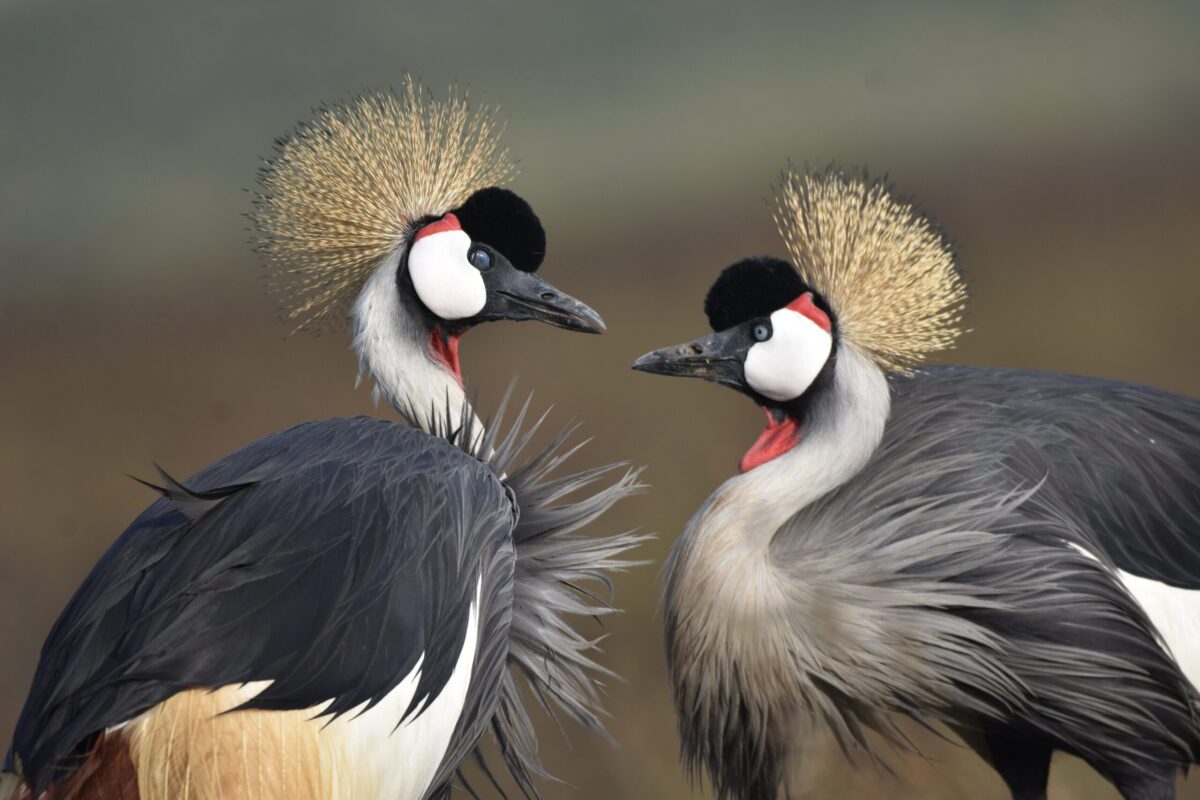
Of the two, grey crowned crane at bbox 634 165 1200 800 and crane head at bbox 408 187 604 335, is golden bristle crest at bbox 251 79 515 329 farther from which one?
grey crowned crane at bbox 634 165 1200 800

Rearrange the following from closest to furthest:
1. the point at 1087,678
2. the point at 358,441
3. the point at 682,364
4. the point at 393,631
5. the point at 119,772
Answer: the point at 119,772 < the point at 393,631 < the point at 358,441 < the point at 1087,678 < the point at 682,364

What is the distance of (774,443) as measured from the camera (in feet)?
7.92

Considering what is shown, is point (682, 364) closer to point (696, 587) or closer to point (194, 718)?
point (696, 587)

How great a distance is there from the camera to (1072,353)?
411 centimetres

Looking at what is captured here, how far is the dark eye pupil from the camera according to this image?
2295mm

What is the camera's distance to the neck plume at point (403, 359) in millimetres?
2227

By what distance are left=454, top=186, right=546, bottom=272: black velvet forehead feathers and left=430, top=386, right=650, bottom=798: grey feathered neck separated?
0.26 metres

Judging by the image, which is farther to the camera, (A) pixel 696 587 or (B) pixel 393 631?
(A) pixel 696 587

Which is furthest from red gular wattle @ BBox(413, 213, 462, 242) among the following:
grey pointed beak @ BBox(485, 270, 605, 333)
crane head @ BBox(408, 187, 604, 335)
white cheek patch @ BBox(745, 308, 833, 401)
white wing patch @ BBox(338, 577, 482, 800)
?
white wing patch @ BBox(338, 577, 482, 800)

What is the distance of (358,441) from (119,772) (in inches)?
20.9

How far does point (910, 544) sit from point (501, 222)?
2.36 feet

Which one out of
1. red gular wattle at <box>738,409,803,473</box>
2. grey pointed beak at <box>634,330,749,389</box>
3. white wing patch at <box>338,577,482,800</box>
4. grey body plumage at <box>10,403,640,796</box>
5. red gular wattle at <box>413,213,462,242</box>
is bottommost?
white wing patch at <box>338,577,482,800</box>

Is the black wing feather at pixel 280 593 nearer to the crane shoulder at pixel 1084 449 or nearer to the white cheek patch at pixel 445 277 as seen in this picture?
the white cheek patch at pixel 445 277

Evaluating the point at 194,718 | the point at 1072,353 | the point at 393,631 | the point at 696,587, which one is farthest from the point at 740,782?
the point at 1072,353
